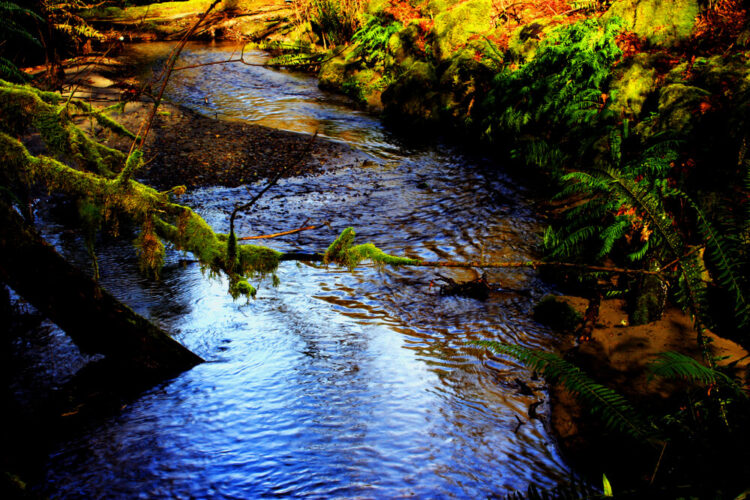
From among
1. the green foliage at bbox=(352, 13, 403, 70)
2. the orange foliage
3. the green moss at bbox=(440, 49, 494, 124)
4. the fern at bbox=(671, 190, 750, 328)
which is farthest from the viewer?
the green foliage at bbox=(352, 13, 403, 70)

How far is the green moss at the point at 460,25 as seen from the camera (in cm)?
1048

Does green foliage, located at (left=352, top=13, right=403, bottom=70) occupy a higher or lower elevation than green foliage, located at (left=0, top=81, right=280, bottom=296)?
higher

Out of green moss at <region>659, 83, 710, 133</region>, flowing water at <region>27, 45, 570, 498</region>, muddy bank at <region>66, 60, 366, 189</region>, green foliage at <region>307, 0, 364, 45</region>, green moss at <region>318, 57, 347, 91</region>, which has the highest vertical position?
green foliage at <region>307, 0, 364, 45</region>

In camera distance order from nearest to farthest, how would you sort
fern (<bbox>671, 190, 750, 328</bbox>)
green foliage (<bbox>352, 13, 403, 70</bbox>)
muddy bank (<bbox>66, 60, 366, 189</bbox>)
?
1. fern (<bbox>671, 190, 750, 328</bbox>)
2. muddy bank (<bbox>66, 60, 366, 189</bbox>)
3. green foliage (<bbox>352, 13, 403, 70</bbox>)

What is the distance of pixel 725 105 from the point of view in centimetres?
500

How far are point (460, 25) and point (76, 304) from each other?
1043 centimetres

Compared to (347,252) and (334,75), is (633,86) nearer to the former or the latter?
(347,252)

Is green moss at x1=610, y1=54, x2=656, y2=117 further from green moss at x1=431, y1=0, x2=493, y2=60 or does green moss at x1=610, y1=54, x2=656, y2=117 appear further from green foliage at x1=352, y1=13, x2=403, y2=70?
green foliage at x1=352, y1=13, x2=403, y2=70

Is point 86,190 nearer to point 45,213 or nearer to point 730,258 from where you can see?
point 45,213

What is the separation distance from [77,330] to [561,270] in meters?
4.56

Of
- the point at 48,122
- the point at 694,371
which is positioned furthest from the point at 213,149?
the point at 694,371

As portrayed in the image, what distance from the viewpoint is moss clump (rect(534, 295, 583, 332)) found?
4305mm

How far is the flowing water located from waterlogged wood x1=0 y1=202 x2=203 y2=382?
37cm

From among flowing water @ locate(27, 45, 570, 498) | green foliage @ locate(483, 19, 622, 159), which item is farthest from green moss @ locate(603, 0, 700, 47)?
flowing water @ locate(27, 45, 570, 498)
